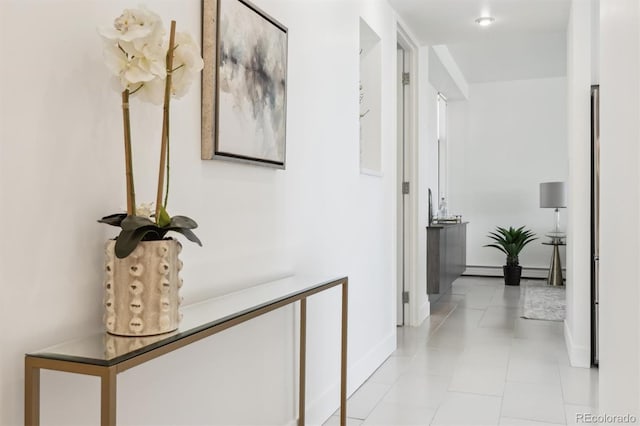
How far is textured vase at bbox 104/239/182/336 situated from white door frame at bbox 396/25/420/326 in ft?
11.9

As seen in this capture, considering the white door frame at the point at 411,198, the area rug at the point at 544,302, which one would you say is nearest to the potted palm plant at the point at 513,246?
the area rug at the point at 544,302

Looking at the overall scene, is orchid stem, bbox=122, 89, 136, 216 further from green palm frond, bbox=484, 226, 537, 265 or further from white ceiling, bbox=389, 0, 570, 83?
green palm frond, bbox=484, 226, 537, 265

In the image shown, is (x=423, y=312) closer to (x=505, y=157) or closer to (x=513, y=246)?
(x=513, y=246)

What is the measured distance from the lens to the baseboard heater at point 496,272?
7.68m

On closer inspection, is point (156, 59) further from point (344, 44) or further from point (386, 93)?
point (386, 93)

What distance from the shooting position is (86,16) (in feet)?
4.17

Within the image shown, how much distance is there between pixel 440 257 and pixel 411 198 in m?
0.79

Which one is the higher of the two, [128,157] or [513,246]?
[128,157]

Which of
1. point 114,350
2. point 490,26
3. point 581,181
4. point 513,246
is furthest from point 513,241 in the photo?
point 114,350

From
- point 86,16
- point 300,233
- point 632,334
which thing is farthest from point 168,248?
point 300,233

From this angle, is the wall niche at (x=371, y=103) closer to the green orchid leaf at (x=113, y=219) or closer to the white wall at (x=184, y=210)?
the white wall at (x=184, y=210)

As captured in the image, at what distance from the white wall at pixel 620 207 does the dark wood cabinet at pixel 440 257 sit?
3326 millimetres

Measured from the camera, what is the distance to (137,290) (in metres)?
1.21

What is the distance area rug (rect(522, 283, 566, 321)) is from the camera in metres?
5.17
